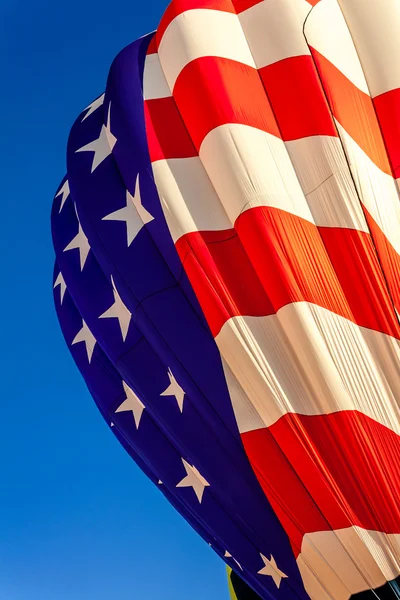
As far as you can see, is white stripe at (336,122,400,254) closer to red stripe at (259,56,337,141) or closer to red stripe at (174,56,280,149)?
red stripe at (259,56,337,141)

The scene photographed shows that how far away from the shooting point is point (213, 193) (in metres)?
3.82

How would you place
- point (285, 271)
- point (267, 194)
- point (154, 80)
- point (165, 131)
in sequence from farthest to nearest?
1. point (154, 80)
2. point (165, 131)
3. point (267, 194)
4. point (285, 271)

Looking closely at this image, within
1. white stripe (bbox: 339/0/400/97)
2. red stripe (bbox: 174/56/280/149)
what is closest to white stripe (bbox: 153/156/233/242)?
red stripe (bbox: 174/56/280/149)

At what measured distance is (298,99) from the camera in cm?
376

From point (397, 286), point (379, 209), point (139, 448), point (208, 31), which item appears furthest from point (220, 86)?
point (139, 448)

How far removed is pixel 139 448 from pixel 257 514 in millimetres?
1390

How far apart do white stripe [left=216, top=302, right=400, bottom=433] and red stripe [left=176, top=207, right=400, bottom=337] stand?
0.06m

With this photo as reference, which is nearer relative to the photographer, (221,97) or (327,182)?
(327,182)

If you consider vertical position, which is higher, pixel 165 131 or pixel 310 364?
pixel 165 131

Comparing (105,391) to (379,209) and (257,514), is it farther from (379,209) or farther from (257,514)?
(379,209)

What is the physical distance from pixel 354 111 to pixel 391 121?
0.61 ft

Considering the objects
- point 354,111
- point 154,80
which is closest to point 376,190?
point 354,111

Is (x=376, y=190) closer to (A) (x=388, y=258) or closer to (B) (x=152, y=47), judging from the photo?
(A) (x=388, y=258)

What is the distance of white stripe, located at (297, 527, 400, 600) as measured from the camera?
326cm
